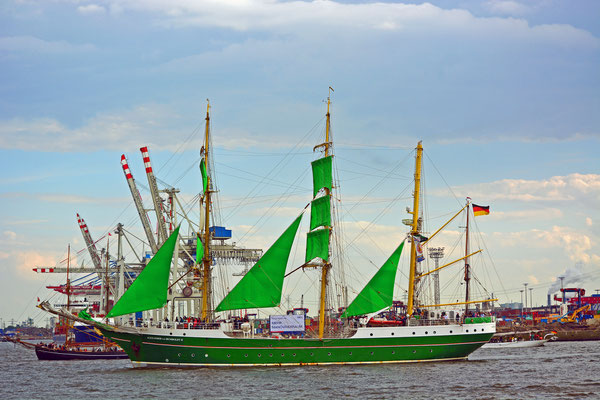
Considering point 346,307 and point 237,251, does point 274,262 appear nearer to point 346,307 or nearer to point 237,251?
point 346,307

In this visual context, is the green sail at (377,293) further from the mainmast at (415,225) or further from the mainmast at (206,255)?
the mainmast at (206,255)

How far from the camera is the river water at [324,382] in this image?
147ft

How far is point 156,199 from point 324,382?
58.0 meters

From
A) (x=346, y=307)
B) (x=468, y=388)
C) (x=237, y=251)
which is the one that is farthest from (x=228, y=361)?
(x=237, y=251)

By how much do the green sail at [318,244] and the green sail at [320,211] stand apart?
2.06ft

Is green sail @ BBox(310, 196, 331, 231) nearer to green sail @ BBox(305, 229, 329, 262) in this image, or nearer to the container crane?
green sail @ BBox(305, 229, 329, 262)

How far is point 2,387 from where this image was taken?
179ft

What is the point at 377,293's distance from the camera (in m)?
63.5

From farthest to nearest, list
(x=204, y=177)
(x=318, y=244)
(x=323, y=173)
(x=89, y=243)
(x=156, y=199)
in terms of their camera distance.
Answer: (x=89, y=243)
(x=156, y=199)
(x=204, y=177)
(x=323, y=173)
(x=318, y=244)

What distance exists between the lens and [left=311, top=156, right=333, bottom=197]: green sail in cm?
6378

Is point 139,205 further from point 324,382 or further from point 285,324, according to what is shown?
point 324,382

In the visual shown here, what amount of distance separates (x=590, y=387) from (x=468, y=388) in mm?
8017

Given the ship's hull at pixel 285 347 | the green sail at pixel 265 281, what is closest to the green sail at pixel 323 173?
the green sail at pixel 265 281

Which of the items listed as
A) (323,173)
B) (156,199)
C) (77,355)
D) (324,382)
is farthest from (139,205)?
(324,382)
